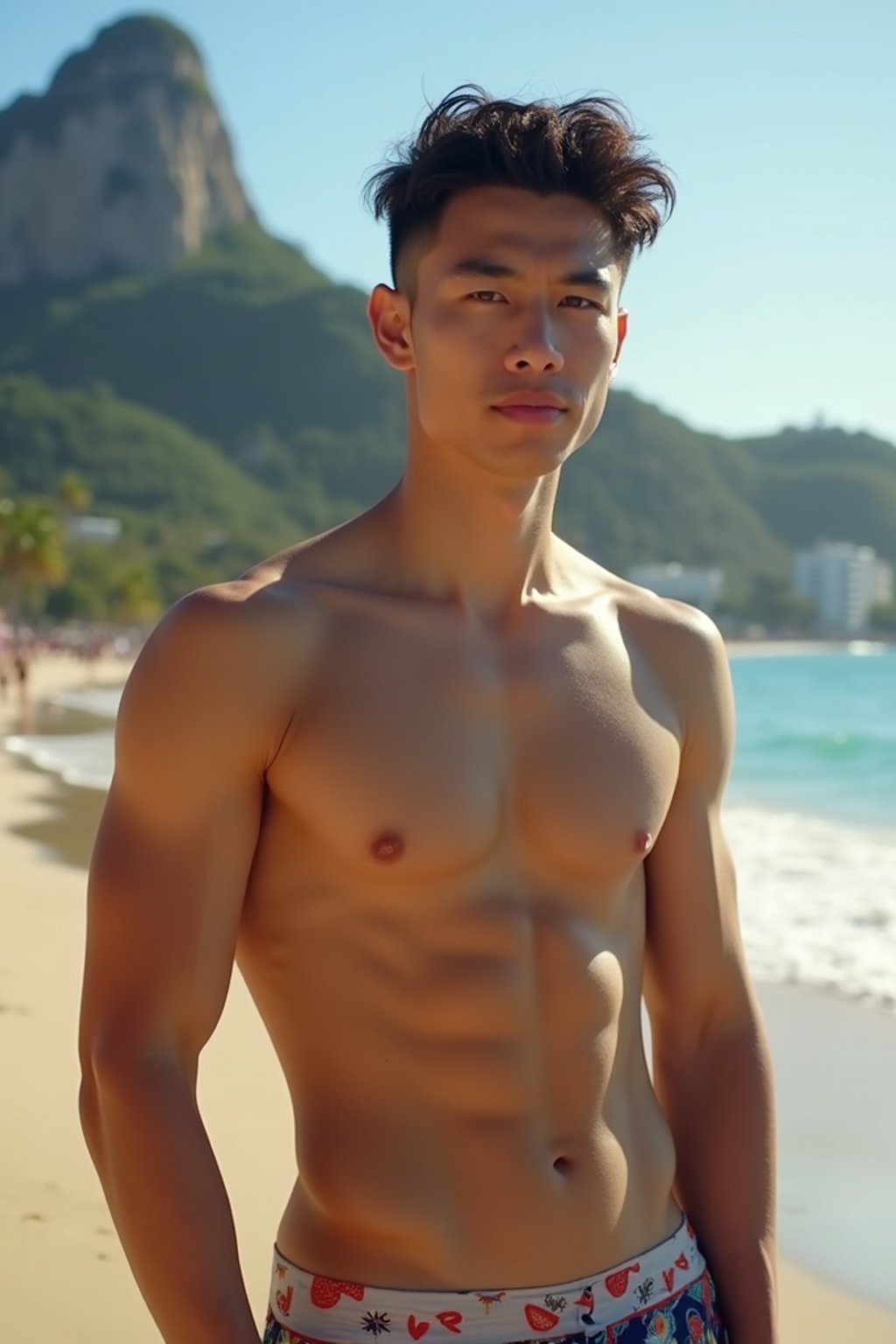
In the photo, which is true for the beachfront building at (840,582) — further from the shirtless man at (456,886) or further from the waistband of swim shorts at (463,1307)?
the waistband of swim shorts at (463,1307)

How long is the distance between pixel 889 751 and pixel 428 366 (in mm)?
32872

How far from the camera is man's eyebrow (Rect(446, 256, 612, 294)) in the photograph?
1.69 metres

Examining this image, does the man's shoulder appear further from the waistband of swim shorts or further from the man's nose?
the waistband of swim shorts

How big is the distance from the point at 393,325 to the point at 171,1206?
97cm

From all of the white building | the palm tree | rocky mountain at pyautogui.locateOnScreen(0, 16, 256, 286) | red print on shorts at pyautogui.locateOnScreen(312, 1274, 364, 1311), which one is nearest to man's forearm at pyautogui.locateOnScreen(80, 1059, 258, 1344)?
red print on shorts at pyautogui.locateOnScreen(312, 1274, 364, 1311)

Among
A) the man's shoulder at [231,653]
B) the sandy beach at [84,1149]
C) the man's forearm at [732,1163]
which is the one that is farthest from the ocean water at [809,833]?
the man's shoulder at [231,653]

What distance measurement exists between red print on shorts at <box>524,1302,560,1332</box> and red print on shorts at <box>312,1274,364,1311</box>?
0.17m

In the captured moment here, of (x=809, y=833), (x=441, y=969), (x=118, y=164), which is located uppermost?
(x=118, y=164)

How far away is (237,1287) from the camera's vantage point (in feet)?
4.94

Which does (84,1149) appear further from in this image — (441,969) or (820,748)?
(820,748)

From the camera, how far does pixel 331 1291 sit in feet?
5.29

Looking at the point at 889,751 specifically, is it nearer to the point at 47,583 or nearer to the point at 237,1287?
the point at 237,1287

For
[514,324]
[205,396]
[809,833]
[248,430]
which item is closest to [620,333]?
[514,324]

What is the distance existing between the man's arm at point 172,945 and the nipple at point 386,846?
131mm
